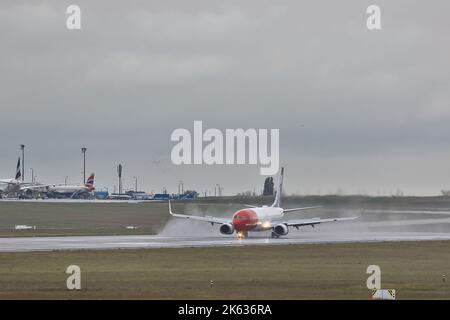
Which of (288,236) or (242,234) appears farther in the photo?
(288,236)

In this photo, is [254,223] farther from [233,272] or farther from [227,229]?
[233,272]

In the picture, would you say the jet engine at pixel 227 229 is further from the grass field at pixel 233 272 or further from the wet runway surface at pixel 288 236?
the grass field at pixel 233 272

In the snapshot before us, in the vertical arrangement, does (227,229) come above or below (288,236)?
above

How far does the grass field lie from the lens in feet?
167

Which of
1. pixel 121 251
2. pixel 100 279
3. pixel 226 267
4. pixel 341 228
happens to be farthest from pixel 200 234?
pixel 100 279

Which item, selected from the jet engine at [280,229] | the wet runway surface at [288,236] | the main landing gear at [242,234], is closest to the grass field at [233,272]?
the wet runway surface at [288,236]

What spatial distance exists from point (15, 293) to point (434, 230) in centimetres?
8300

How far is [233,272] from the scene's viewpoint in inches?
2468

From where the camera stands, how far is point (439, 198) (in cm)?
18825

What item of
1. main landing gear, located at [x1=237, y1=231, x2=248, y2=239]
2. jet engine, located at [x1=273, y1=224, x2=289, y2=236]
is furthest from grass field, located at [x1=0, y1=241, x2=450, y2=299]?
main landing gear, located at [x1=237, y1=231, x2=248, y2=239]

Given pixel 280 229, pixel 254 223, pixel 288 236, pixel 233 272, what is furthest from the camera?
pixel 288 236

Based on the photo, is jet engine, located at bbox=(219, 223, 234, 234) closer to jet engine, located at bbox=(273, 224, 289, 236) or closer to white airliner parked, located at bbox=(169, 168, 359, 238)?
white airliner parked, located at bbox=(169, 168, 359, 238)

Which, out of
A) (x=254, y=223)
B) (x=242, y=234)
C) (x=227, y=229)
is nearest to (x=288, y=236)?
(x=254, y=223)

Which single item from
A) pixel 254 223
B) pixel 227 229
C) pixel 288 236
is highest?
pixel 254 223
